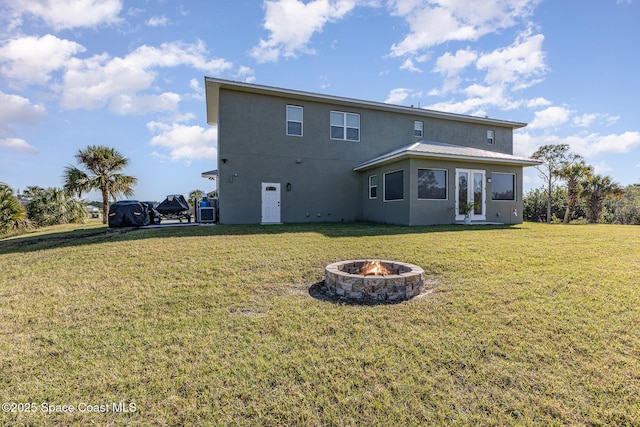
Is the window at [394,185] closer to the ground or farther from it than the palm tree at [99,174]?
closer to the ground

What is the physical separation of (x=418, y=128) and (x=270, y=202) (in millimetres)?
8488

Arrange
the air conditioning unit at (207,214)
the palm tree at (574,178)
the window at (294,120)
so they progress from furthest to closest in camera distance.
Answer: the palm tree at (574,178) → the window at (294,120) → the air conditioning unit at (207,214)

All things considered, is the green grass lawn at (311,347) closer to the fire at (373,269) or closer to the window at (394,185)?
the fire at (373,269)

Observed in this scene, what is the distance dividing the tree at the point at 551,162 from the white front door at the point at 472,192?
14639 mm

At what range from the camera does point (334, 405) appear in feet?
7.37

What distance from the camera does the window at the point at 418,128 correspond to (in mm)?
15438

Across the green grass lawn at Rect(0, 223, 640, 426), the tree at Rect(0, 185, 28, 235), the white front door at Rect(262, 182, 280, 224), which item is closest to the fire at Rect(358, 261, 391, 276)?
the green grass lawn at Rect(0, 223, 640, 426)

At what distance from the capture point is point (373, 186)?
45.4ft

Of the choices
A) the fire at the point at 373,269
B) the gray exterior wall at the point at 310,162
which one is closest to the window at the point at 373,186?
the gray exterior wall at the point at 310,162

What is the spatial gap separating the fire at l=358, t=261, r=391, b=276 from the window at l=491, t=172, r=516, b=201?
34.2ft

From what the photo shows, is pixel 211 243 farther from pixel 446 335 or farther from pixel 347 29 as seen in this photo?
pixel 347 29

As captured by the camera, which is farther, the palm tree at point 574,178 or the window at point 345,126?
the palm tree at point 574,178

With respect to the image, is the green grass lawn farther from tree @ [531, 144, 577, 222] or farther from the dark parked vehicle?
tree @ [531, 144, 577, 222]

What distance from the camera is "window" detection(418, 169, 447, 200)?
38.6 feet
